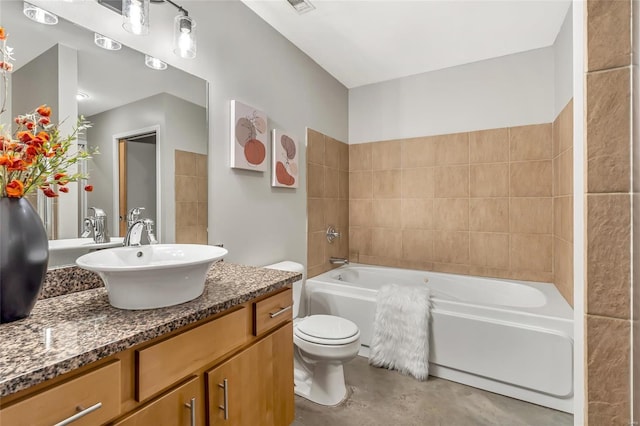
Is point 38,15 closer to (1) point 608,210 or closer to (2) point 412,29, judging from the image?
(1) point 608,210

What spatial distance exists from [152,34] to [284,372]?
1732mm

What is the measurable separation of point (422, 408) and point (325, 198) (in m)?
1.85

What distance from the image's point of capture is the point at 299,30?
2.33m

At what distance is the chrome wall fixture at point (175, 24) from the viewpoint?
1.31 m

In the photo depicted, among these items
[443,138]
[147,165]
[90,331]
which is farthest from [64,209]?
[443,138]

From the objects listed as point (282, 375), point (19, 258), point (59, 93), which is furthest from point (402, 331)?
point (59, 93)

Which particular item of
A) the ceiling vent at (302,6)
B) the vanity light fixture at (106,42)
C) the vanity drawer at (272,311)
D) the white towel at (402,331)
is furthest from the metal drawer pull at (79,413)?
the ceiling vent at (302,6)

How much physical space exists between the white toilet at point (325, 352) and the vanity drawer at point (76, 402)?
4.01 feet

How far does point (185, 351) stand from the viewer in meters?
0.90

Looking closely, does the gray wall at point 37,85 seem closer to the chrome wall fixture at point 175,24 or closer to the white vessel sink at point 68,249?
the chrome wall fixture at point 175,24

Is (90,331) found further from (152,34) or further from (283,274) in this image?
(152,34)

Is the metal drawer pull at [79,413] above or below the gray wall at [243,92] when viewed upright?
below

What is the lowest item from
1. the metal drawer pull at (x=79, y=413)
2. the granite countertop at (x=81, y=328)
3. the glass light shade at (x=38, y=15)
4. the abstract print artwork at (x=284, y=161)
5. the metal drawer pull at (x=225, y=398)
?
the metal drawer pull at (x=225, y=398)

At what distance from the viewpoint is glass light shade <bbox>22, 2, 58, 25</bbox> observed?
3.62ft
